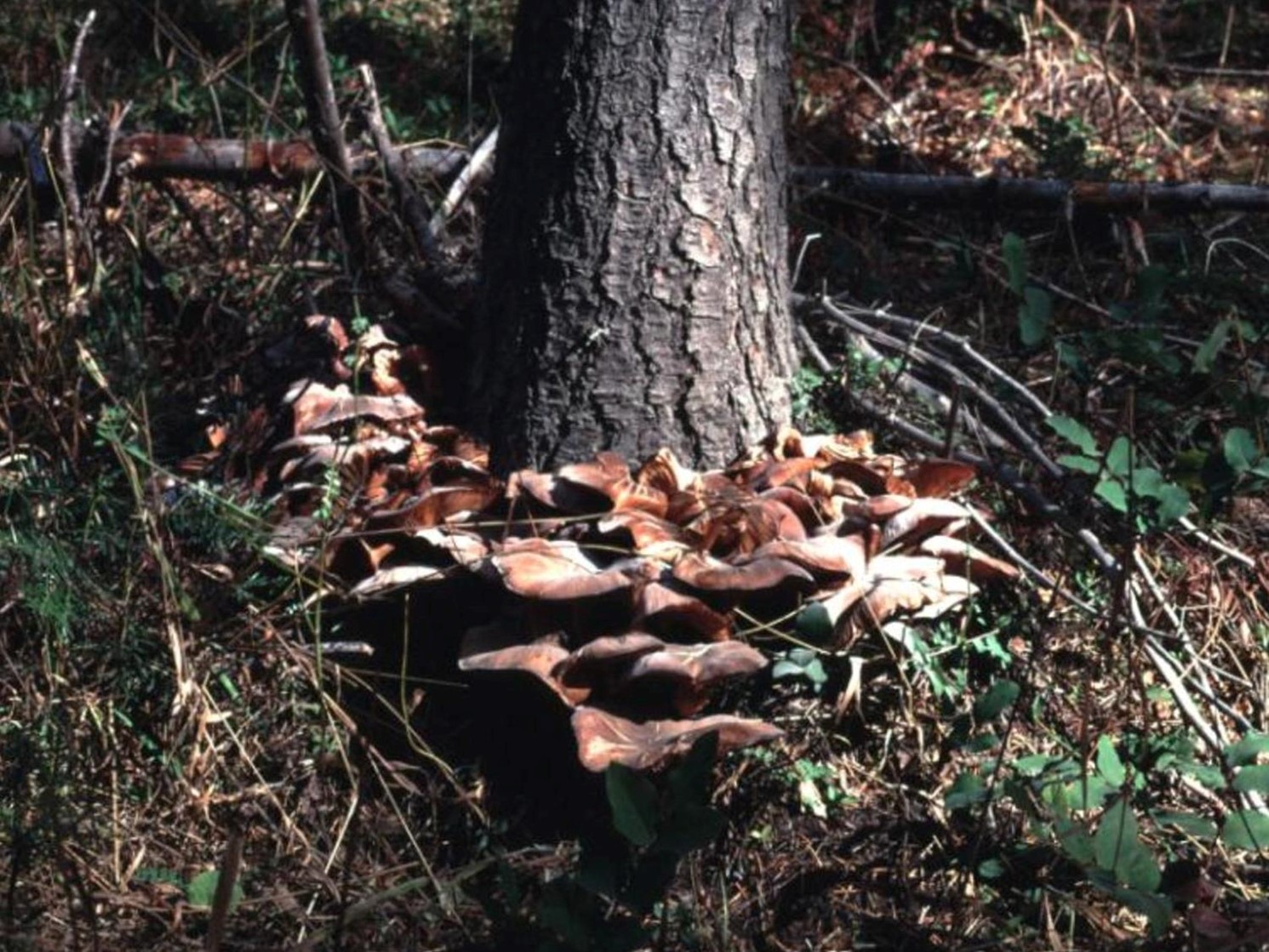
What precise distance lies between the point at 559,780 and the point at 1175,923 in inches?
45.7

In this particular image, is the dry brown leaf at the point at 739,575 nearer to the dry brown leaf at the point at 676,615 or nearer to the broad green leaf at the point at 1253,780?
the dry brown leaf at the point at 676,615

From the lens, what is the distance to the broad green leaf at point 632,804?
242 centimetres

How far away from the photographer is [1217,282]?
419 centimetres

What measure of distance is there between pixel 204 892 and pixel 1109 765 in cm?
159

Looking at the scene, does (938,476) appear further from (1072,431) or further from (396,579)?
(396,579)

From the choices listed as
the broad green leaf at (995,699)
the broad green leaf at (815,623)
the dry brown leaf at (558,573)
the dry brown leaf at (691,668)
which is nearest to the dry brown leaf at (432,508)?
the dry brown leaf at (558,573)

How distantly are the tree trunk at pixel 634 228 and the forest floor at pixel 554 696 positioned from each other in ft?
0.86

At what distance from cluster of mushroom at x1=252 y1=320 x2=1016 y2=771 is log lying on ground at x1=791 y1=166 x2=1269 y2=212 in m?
1.59

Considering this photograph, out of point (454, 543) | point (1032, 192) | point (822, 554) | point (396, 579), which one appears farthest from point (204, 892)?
point (1032, 192)

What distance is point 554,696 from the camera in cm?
→ 300

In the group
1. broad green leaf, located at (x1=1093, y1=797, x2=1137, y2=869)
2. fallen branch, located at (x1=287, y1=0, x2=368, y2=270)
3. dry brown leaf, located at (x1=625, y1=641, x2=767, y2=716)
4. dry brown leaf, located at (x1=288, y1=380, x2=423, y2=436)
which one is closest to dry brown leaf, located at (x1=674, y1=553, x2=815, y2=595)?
dry brown leaf, located at (x1=625, y1=641, x2=767, y2=716)

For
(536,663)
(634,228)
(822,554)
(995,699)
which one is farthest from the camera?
(634,228)

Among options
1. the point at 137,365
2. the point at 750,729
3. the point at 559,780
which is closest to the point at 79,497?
the point at 137,365

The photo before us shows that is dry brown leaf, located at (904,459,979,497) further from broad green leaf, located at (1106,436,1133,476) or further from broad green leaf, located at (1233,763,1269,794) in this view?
broad green leaf, located at (1233,763,1269,794)
